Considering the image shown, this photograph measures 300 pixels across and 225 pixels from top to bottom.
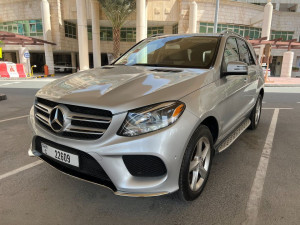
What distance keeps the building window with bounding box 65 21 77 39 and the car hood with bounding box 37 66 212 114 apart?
30702 millimetres

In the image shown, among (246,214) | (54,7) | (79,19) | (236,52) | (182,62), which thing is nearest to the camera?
(246,214)

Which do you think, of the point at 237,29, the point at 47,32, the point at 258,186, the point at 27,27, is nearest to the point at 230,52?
the point at 258,186

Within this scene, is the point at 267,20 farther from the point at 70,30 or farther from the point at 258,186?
the point at 258,186

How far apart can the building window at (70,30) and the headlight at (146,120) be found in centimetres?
3148

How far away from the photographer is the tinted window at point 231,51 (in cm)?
308

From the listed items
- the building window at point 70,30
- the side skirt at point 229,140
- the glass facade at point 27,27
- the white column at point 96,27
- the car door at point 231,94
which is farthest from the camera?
the building window at point 70,30

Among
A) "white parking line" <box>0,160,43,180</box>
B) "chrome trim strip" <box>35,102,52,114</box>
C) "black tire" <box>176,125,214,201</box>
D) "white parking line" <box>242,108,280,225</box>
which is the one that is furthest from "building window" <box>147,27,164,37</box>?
"black tire" <box>176,125,214,201</box>

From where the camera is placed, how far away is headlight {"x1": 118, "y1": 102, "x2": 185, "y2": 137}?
193cm

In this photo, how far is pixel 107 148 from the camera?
6.25 ft

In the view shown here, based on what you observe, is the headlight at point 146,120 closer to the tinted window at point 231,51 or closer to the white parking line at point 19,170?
the tinted window at point 231,51

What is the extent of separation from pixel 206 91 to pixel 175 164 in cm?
84

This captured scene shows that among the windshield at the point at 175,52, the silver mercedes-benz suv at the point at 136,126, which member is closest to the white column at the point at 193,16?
the windshield at the point at 175,52

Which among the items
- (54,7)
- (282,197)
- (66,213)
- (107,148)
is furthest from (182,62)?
(54,7)

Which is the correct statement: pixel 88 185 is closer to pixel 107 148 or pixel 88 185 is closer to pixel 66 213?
pixel 66 213
